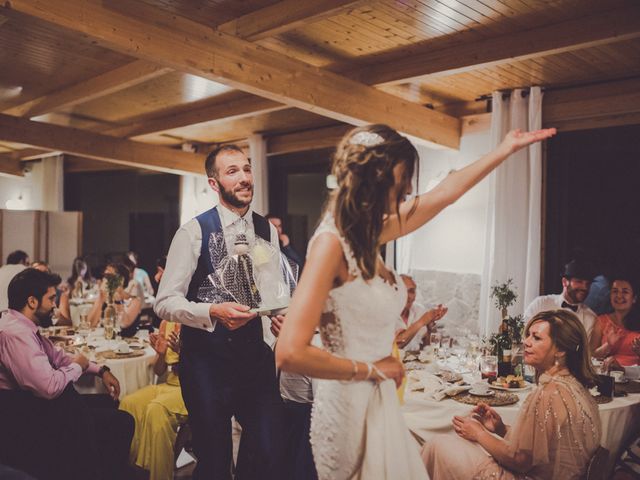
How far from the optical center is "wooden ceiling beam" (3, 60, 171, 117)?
487 centimetres

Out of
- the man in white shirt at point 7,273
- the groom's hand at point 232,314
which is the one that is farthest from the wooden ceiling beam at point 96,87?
the groom's hand at point 232,314

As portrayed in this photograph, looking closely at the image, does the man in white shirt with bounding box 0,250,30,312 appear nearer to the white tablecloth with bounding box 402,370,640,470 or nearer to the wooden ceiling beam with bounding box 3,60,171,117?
the wooden ceiling beam with bounding box 3,60,171,117

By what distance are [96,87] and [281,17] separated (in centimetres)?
245

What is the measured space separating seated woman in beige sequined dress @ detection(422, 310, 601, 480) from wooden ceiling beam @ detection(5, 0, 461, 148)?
2700 mm

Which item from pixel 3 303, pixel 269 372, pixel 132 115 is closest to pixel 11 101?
pixel 132 115

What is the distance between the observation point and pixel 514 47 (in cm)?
429

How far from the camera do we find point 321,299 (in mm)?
1257

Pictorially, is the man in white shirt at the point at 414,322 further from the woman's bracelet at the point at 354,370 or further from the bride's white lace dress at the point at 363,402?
the woman's bracelet at the point at 354,370

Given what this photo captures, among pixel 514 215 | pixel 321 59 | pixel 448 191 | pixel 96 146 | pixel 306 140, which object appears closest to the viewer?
pixel 448 191

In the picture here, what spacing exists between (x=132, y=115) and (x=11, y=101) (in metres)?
1.34

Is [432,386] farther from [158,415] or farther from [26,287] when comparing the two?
[26,287]

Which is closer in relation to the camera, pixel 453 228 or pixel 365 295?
pixel 365 295

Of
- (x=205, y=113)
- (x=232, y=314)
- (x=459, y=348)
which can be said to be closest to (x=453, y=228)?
(x=459, y=348)

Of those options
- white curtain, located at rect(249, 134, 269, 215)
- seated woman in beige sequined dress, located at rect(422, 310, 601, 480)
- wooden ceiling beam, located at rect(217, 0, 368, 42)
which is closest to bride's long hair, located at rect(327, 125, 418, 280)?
seated woman in beige sequined dress, located at rect(422, 310, 601, 480)
